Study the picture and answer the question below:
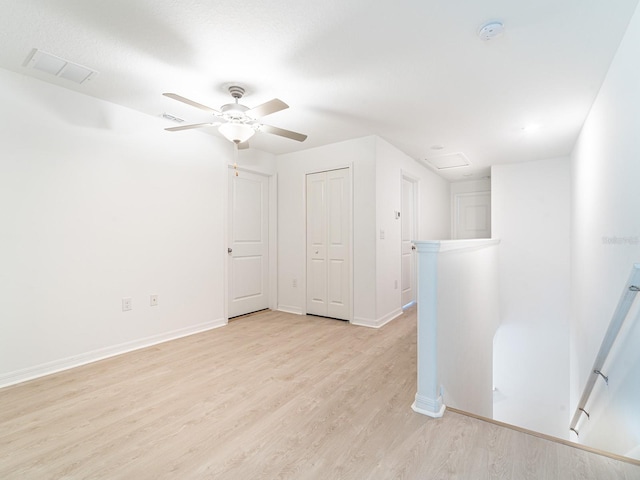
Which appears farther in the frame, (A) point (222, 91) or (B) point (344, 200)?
(B) point (344, 200)

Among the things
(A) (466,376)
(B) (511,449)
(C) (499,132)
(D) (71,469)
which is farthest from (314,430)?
(C) (499,132)

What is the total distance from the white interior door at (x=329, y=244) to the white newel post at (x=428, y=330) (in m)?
1.98

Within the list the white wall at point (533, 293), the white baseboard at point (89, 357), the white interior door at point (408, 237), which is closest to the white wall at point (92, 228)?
the white baseboard at point (89, 357)

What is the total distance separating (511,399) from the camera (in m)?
5.13

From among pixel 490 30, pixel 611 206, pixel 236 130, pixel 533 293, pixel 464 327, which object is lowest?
pixel 533 293

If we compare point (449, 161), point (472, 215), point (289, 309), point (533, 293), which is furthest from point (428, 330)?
point (472, 215)

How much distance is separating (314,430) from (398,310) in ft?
9.57

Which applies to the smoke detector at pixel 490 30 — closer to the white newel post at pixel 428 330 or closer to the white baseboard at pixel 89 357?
the white newel post at pixel 428 330

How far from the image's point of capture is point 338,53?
84.0 inches

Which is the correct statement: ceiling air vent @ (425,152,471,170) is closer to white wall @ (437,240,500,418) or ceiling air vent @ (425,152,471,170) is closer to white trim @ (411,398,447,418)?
white wall @ (437,240,500,418)

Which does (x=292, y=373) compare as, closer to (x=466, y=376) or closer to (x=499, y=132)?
(x=466, y=376)

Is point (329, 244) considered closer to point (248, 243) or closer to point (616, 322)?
point (248, 243)

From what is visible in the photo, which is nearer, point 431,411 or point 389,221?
point 431,411

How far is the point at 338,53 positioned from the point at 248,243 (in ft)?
9.29
